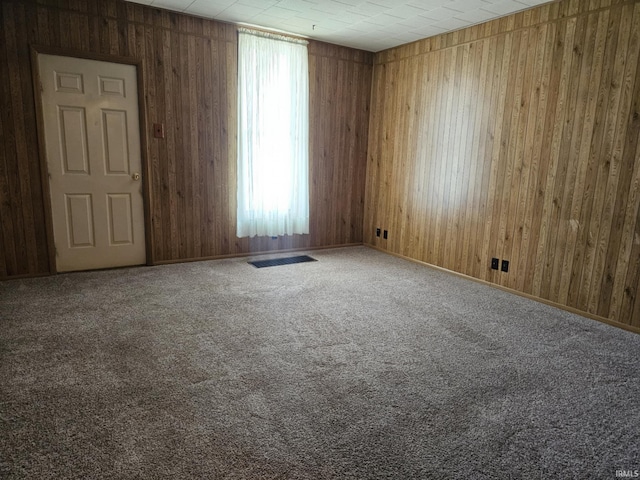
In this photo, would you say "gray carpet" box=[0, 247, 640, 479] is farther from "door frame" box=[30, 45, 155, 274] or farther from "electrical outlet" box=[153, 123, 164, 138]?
"electrical outlet" box=[153, 123, 164, 138]

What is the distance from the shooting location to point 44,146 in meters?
3.85

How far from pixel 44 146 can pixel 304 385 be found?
3.36 m

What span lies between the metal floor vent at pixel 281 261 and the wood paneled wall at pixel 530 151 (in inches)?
48.9

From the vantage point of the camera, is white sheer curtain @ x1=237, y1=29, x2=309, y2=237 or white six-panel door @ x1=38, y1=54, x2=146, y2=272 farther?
white sheer curtain @ x1=237, y1=29, x2=309, y2=237

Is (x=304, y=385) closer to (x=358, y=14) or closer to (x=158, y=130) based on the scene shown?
(x=158, y=130)

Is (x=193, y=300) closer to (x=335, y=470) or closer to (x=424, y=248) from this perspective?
(x=335, y=470)

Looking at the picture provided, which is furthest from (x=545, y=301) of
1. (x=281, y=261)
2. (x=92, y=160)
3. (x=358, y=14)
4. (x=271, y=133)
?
(x=92, y=160)

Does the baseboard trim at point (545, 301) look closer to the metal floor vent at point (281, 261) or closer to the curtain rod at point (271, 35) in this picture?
the metal floor vent at point (281, 261)

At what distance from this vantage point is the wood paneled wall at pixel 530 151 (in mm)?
3174

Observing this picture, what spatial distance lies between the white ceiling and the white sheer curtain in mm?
287

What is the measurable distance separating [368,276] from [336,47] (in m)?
2.91

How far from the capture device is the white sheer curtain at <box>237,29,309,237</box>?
465 cm

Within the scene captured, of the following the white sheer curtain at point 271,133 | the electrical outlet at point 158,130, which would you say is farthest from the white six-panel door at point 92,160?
the white sheer curtain at point 271,133

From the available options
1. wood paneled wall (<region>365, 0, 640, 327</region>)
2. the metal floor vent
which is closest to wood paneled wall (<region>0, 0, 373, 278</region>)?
the metal floor vent
